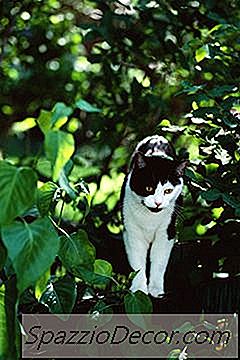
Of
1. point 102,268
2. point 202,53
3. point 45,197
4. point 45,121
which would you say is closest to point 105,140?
point 202,53

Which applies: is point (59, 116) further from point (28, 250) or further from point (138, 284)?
point (138, 284)

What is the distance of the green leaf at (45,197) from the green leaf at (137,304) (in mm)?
251

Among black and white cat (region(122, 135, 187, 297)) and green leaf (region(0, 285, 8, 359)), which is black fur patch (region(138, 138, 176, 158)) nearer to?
black and white cat (region(122, 135, 187, 297))

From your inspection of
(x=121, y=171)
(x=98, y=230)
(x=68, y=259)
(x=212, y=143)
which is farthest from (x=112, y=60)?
(x=68, y=259)

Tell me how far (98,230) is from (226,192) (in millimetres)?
648

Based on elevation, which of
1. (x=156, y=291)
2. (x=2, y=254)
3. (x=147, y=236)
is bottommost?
(x=156, y=291)

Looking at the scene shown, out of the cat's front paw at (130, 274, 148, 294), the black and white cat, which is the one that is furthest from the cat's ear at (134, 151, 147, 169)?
the cat's front paw at (130, 274, 148, 294)

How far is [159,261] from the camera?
1632 millimetres

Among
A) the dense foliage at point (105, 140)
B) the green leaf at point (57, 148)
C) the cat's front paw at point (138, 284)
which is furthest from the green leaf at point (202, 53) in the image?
the green leaf at point (57, 148)

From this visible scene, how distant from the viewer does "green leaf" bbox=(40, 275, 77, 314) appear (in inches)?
53.9

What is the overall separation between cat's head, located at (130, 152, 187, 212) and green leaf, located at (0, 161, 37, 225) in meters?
0.46

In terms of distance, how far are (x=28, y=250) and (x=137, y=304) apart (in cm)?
35

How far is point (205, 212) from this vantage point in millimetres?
1989

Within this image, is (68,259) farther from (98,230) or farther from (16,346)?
(98,230)
